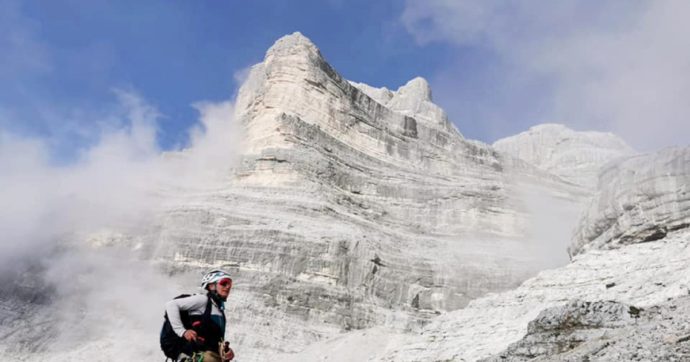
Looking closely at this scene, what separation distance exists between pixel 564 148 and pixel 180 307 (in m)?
99.4

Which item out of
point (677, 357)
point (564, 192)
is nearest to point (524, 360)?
point (677, 357)

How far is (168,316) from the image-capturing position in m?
6.59

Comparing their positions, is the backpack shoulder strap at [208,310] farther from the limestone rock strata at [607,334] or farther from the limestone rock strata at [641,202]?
the limestone rock strata at [641,202]

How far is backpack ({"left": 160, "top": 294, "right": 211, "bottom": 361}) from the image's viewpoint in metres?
6.55

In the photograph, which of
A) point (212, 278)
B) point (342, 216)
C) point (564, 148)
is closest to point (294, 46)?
point (342, 216)

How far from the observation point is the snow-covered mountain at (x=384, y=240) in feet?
100

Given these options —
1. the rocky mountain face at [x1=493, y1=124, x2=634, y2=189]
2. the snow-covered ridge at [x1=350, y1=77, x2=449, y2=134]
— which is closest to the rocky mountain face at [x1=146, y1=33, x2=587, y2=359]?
the rocky mountain face at [x1=493, y1=124, x2=634, y2=189]

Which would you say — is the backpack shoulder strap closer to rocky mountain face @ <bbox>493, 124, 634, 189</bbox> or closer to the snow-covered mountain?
the snow-covered mountain

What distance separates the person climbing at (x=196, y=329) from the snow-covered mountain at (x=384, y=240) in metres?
9.36

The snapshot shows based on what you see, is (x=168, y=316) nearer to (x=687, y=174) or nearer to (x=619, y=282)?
(x=619, y=282)

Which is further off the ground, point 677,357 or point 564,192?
point 564,192

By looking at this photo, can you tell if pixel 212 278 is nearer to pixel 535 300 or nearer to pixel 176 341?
pixel 176 341

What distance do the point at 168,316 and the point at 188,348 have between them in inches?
13.2

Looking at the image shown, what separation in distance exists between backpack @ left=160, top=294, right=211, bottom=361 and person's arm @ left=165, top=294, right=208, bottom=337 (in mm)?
50
